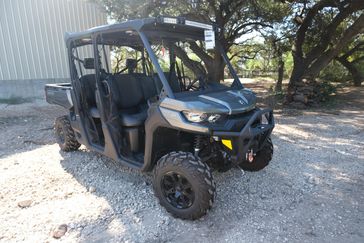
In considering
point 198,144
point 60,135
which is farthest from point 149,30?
point 60,135

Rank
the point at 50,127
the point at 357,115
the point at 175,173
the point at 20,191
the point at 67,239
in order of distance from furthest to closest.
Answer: the point at 357,115, the point at 50,127, the point at 20,191, the point at 175,173, the point at 67,239

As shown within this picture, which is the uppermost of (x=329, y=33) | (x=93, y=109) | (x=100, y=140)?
(x=329, y=33)

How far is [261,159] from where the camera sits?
3838mm

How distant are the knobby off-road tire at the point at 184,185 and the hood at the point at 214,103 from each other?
0.47m

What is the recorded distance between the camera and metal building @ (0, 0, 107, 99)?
893cm

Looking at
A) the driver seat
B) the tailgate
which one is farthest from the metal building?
the driver seat

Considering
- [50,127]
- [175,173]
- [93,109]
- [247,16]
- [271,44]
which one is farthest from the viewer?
[271,44]

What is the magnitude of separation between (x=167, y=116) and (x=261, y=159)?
1.56 m

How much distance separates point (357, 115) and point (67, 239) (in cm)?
776

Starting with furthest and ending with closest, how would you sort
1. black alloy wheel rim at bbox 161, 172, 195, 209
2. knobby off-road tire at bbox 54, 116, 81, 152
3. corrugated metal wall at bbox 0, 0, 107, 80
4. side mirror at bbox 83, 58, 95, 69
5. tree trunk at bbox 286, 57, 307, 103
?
tree trunk at bbox 286, 57, 307, 103 → corrugated metal wall at bbox 0, 0, 107, 80 → knobby off-road tire at bbox 54, 116, 81, 152 → side mirror at bbox 83, 58, 95, 69 → black alloy wheel rim at bbox 161, 172, 195, 209

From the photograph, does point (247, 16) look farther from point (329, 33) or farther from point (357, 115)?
point (357, 115)

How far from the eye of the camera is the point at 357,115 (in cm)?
794

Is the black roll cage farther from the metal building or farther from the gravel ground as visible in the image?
the metal building

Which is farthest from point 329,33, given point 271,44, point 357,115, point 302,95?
point 271,44
